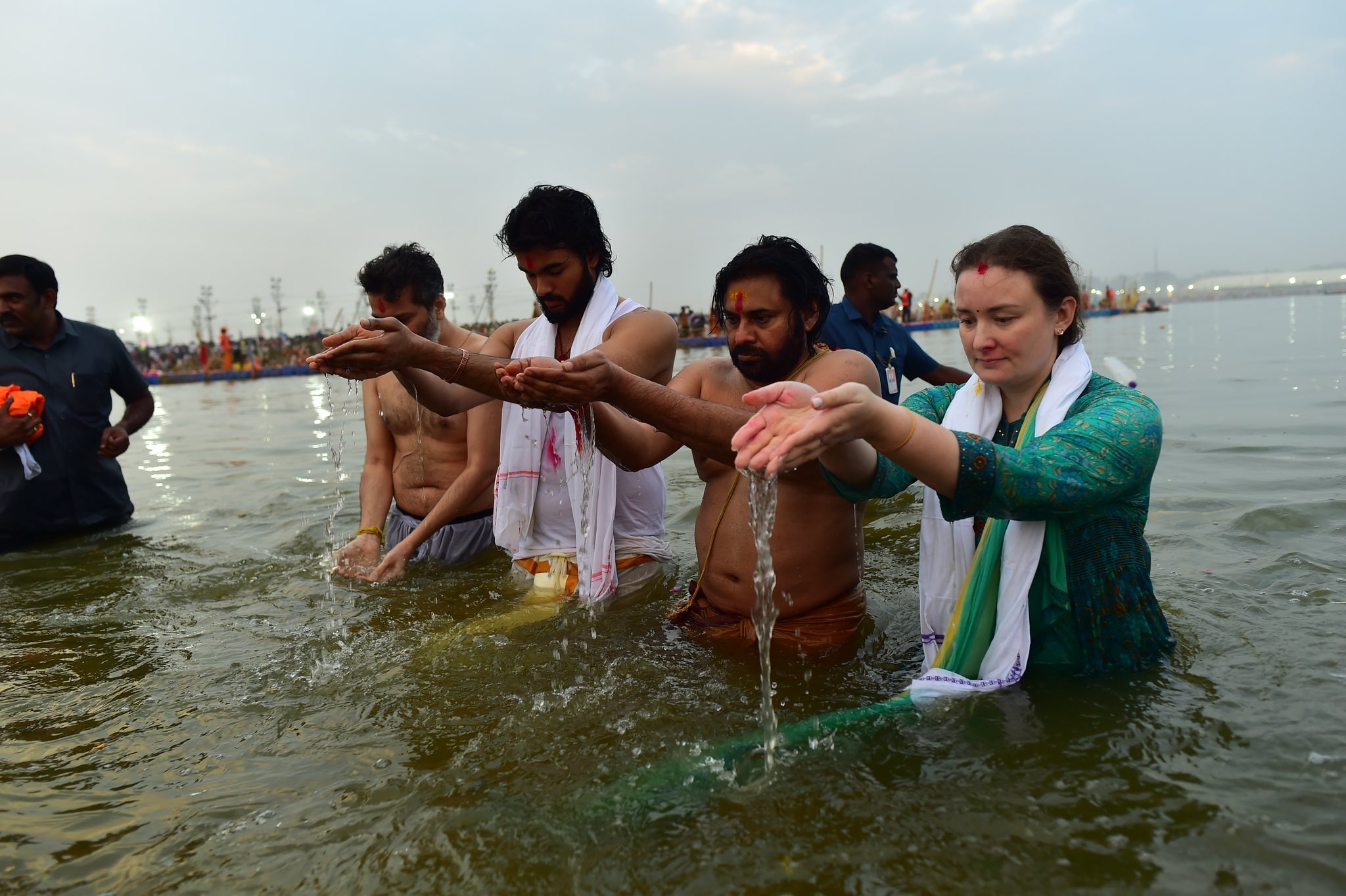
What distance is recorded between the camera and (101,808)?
2.65 metres

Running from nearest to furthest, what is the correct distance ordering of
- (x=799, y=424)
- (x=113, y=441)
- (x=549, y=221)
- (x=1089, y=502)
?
(x=799, y=424) → (x=1089, y=502) → (x=549, y=221) → (x=113, y=441)

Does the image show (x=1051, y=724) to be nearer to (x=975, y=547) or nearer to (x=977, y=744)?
(x=977, y=744)

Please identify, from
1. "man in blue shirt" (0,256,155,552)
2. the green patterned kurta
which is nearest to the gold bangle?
the green patterned kurta

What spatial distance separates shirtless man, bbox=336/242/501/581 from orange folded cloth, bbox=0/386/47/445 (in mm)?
2324

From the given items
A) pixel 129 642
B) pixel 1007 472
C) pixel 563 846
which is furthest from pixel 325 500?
pixel 1007 472

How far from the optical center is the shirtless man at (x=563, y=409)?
4.03 m

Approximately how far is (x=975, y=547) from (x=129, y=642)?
3.96 m

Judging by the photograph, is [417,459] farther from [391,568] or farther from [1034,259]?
[1034,259]

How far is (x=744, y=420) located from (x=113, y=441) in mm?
5323

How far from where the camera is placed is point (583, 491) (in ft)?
14.2


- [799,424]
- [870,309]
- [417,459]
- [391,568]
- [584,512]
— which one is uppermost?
[870,309]

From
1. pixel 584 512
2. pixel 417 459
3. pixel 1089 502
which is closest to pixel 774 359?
pixel 1089 502

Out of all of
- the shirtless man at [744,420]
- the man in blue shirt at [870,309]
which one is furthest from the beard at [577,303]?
the man in blue shirt at [870,309]

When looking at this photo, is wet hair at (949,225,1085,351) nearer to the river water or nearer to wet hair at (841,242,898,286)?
the river water
